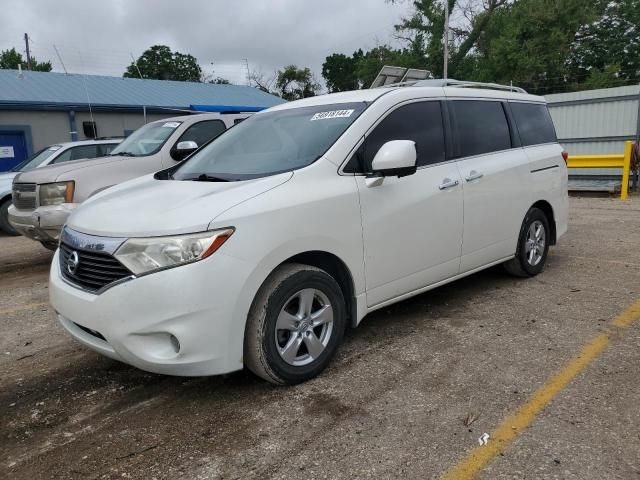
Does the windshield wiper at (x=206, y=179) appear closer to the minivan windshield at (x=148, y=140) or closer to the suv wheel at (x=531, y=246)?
the suv wheel at (x=531, y=246)

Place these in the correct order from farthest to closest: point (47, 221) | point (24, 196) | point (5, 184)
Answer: point (5, 184) → point (24, 196) → point (47, 221)

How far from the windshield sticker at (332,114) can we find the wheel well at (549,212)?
8.42 feet

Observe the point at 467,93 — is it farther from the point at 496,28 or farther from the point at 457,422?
the point at 496,28

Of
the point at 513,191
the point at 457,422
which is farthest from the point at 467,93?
the point at 457,422

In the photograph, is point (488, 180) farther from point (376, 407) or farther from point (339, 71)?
point (339, 71)

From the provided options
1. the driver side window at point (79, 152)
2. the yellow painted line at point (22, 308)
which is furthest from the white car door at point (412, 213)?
the driver side window at point (79, 152)

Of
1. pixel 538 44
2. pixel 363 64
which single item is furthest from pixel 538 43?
pixel 363 64

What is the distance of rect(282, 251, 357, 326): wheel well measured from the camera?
3.36 meters

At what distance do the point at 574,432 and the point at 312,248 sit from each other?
1.72 metres

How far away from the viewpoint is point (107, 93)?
71.8 feet

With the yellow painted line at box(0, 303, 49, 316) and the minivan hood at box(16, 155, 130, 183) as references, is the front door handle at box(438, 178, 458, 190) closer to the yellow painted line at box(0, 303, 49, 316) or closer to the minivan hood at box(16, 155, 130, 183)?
the yellow painted line at box(0, 303, 49, 316)

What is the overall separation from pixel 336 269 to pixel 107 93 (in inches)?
840

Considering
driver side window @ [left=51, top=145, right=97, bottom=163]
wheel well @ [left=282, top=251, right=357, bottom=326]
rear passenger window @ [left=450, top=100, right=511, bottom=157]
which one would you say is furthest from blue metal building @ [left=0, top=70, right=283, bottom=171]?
wheel well @ [left=282, top=251, right=357, bottom=326]

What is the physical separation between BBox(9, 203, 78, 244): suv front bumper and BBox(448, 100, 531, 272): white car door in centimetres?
451
